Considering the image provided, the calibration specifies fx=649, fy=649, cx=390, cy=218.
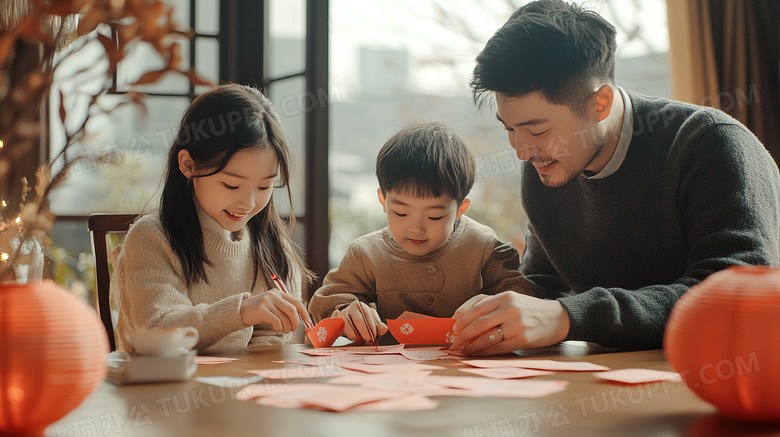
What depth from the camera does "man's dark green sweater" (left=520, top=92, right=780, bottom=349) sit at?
113cm

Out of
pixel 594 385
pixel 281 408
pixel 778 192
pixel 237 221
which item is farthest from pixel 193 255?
pixel 778 192

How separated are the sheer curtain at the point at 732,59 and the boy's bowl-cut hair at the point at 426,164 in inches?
57.1

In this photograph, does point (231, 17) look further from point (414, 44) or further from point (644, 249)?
point (644, 249)

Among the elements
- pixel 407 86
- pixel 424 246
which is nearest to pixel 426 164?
pixel 424 246

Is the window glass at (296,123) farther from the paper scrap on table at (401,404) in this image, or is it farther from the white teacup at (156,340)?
the paper scrap on table at (401,404)

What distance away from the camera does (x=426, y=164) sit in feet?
5.15

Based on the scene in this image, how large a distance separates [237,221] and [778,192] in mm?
1183

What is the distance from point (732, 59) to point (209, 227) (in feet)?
7.13

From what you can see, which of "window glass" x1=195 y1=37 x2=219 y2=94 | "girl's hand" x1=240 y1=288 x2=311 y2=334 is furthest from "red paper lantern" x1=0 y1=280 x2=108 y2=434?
"window glass" x1=195 y1=37 x2=219 y2=94

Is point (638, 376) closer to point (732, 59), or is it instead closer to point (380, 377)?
point (380, 377)

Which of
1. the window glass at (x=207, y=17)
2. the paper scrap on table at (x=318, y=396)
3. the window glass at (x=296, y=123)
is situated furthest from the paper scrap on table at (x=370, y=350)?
the window glass at (x=207, y=17)

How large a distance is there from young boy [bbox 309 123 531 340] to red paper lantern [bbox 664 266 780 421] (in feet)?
3.02

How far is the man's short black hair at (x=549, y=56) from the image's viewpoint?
1.36 m

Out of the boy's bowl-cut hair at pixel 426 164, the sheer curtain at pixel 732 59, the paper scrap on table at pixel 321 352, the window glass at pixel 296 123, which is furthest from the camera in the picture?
the window glass at pixel 296 123
